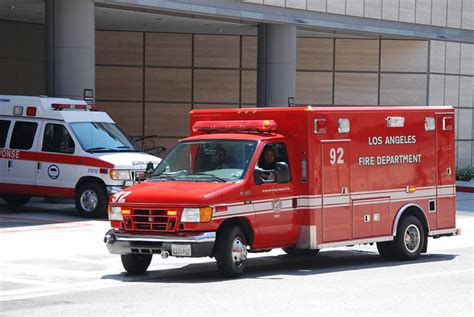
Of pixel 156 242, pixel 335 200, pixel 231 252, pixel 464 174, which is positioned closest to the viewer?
pixel 156 242

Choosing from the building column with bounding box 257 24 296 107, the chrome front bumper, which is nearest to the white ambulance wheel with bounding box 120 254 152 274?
the chrome front bumper

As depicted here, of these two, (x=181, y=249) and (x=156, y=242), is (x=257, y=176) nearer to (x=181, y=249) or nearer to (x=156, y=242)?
(x=181, y=249)

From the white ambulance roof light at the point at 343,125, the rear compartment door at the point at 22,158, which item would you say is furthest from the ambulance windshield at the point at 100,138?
the white ambulance roof light at the point at 343,125

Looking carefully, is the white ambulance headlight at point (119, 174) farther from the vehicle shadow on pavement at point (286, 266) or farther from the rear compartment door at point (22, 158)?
the vehicle shadow on pavement at point (286, 266)

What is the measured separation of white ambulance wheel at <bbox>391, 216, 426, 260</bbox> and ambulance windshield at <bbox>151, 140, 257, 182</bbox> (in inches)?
127

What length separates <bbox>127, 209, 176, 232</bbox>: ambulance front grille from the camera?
13.5 m

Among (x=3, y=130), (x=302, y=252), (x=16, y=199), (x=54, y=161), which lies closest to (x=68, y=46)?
(x=3, y=130)

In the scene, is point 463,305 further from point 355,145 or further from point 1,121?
point 1,121

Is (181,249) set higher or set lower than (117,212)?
lower

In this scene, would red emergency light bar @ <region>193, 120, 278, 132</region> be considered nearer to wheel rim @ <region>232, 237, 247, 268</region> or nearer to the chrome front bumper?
wheel rim @ <region>232, 237, 247, 268</region>

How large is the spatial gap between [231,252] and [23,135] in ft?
37.8

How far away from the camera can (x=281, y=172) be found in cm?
1432

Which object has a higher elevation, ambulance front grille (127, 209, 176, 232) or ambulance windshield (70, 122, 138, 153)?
ambulance windshield (70, 122, 138, 153)

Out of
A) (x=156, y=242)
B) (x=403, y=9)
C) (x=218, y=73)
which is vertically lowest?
(x=156, y=242)
